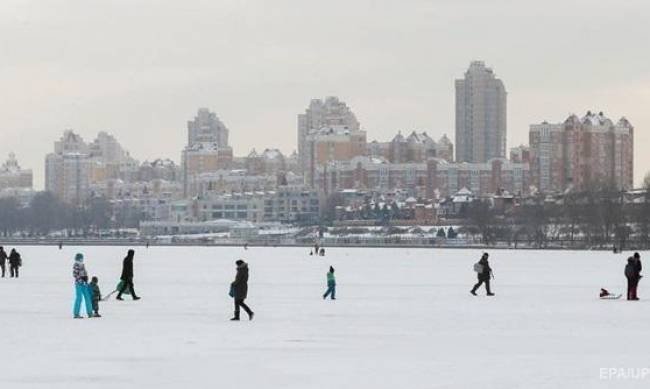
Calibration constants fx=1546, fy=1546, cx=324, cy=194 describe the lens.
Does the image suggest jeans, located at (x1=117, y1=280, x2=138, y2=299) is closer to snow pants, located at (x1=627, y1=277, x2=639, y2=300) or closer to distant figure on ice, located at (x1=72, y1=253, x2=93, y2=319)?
distant figure on ice, located at (x1=72, y1=253, x2=93, y2=319)

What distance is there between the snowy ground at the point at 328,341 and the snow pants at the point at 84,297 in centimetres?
26

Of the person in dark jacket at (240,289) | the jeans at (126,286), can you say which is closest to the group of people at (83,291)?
the person in dark jacket at (240,289)

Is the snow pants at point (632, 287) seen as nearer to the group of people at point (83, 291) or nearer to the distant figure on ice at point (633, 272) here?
the distant figure on ice at point (633, 272)

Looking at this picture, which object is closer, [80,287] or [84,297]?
[80,287]

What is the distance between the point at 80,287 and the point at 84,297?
0.29 metres

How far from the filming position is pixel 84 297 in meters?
27.7

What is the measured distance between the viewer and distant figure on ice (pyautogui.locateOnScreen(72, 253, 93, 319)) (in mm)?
27200

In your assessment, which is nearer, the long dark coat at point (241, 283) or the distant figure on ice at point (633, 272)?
the long dark coat at point (241, 283)

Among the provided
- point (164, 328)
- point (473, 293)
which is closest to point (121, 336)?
point (164, 328)

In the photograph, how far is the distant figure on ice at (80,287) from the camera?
27.2 meters

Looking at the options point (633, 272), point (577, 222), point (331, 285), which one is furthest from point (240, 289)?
point (577, 222)

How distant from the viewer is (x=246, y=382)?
17844mm

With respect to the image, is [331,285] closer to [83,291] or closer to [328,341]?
[83,291]

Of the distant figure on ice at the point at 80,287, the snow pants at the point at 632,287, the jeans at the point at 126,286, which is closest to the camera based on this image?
the distant figure on ice at the point at 80,287
